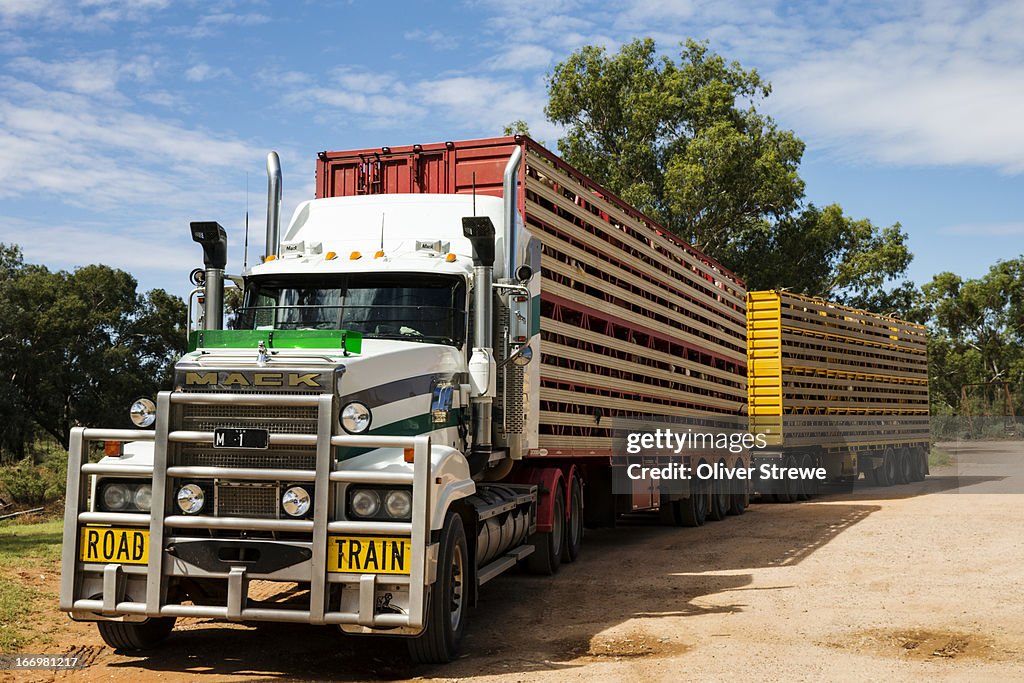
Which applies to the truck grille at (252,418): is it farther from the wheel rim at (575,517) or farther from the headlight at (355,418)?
the wheel rim at (575,517)

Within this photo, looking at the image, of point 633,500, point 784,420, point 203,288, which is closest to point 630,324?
point 633,500

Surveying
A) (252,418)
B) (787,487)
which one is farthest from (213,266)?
(787,487)

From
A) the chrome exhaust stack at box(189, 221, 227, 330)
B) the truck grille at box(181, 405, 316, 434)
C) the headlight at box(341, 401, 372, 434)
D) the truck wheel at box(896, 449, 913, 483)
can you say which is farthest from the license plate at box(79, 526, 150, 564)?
the truck wheel at box(896, 449, 913, 483)

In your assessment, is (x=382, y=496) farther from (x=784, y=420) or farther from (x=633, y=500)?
(x=784, y=420)

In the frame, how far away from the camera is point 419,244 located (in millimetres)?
8633

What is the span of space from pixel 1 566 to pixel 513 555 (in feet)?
17.5

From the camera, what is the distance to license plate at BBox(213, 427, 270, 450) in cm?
634

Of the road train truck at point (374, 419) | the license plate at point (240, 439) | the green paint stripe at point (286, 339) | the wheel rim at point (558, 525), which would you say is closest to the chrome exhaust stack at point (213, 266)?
the road train truck at point (374, 419)

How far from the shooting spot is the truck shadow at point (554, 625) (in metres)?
6.89

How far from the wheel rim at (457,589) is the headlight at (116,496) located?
2.25 meters

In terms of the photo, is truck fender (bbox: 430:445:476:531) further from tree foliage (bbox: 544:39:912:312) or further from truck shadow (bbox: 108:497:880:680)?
tree foliage (bbox: 544:39:912:312)

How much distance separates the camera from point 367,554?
20.4ft

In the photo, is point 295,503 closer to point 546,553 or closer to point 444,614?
point 444,614

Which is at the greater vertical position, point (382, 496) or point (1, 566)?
point (382, 496)
